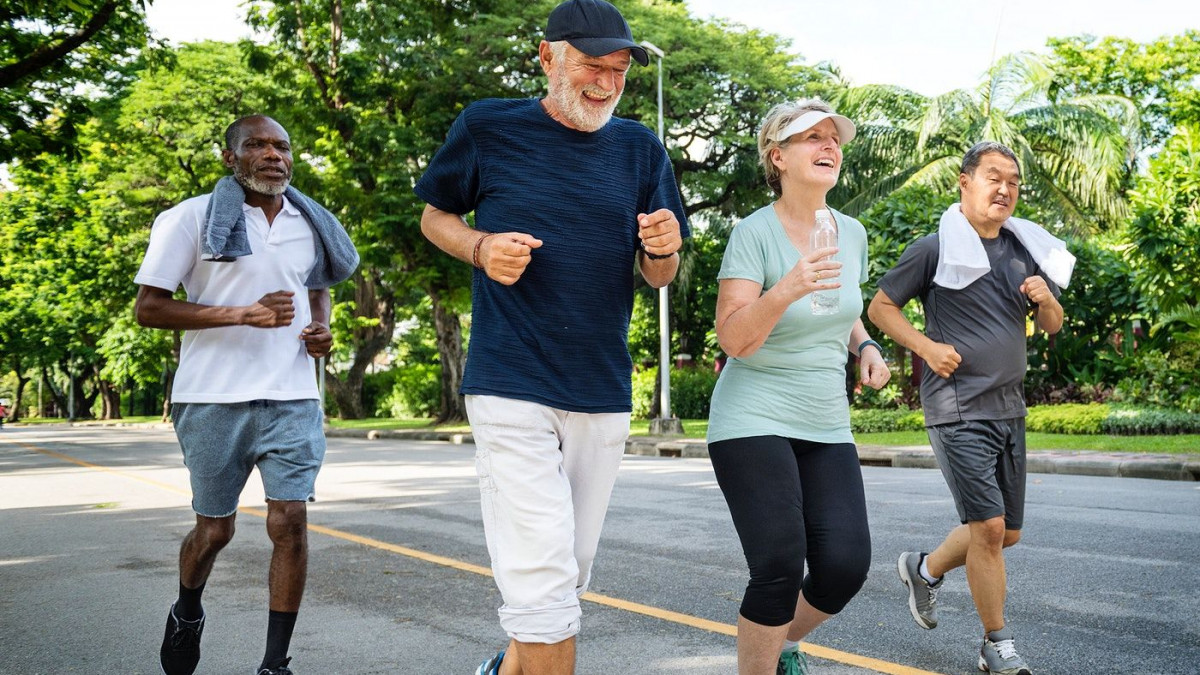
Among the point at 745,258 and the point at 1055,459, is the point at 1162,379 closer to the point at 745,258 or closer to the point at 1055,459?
the point at 1055,459

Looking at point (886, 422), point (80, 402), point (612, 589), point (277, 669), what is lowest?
point (80, 402)

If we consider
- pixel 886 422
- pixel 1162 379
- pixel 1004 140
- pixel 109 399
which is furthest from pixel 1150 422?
pixel 109 399

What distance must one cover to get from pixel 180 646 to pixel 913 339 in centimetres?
305

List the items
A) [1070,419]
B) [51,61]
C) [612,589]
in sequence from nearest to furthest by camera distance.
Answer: [612,589]
[51,61]
[1070,419]

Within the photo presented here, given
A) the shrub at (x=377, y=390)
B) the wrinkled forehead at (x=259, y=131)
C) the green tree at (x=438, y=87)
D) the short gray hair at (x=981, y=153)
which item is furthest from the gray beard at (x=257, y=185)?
the shrub at (x=377, y=390)

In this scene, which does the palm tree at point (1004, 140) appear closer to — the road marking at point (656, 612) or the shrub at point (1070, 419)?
the shrub at point (1070, 419)

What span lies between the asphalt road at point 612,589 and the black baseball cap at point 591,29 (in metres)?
2.41

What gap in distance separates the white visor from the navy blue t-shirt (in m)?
0.57

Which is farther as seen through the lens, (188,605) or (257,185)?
(257,185)

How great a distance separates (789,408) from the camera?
11.9ft

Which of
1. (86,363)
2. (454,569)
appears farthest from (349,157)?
(86,363)

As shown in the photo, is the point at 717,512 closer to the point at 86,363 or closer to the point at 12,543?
the point at 12,543

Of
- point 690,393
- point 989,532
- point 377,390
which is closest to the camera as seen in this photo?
point 989,532

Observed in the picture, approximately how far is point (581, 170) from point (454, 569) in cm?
414
